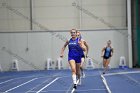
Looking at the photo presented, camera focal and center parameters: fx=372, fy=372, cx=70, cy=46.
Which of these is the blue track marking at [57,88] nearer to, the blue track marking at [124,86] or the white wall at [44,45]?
the blue track marking at [124,86]

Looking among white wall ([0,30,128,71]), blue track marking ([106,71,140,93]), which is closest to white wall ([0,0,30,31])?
white wall ([0,30,128,71])

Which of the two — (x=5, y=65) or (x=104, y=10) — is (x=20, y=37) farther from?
(x=104, y=10)

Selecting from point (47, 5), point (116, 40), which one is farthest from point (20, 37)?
point (116, 40)

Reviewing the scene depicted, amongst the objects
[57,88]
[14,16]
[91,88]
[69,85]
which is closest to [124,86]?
[91,88]

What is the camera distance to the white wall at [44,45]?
28.0 metres

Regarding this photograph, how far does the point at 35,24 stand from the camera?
28828mm

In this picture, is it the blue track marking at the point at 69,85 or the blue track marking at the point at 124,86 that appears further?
the blue track marking at the point at 69,85

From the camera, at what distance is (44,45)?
2838 cm

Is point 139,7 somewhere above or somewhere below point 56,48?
above

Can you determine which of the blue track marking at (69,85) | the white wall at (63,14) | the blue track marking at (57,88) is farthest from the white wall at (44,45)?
the blue track marking at (57,88)

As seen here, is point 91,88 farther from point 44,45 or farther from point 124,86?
point 44,45

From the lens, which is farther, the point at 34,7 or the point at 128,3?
the point at 34,7

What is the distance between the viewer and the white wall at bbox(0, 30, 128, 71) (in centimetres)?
2802

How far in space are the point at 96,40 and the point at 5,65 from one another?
721 cm
